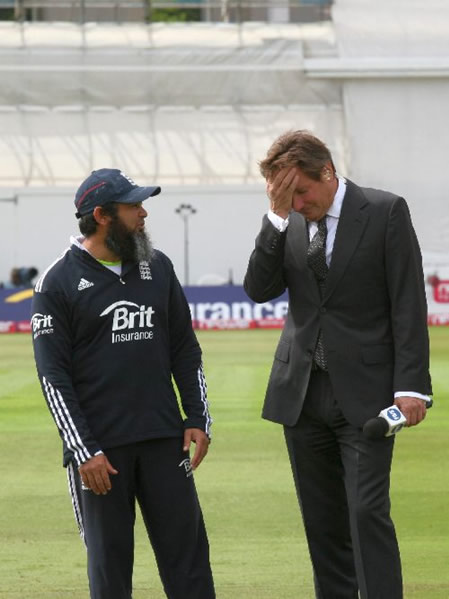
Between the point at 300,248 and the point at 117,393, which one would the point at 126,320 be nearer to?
the point at 117,393

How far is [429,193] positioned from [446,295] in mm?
7431

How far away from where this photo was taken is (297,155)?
199 inches

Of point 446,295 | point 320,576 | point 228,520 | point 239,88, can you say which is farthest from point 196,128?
point 320,576

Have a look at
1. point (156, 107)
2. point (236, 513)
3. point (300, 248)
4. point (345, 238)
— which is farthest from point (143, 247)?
point (156, 107)

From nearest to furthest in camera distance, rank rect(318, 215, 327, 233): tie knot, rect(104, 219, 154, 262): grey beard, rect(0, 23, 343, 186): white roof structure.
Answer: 1. rect(104, 219, 154, 262): grey beard
2. rect(318, 215, 327, 233): tie knot
3. rect(0, 23, 343, 186): white roof structure

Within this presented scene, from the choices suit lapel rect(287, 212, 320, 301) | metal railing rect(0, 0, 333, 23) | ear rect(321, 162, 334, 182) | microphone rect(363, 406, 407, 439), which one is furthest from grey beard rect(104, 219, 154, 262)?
metal railing rect(0, 0, 333, 23)

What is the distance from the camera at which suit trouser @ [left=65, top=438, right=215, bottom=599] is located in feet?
16.3

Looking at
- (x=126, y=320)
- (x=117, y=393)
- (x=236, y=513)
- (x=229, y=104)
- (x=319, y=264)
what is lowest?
(x=236, y=513)

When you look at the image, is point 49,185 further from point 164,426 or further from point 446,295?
point 164,426

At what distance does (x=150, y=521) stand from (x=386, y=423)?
37.7 inches

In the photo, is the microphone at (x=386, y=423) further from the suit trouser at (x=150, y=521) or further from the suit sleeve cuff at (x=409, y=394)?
the suit trouser at (x=150, y=521)

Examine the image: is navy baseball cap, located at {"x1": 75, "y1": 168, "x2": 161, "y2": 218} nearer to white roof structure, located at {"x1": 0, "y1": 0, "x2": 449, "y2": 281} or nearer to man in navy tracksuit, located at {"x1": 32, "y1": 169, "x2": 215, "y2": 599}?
man in navy tracksuit, located at {"x1": 32, "y1": 169, "x2": 215, "y2": 599}

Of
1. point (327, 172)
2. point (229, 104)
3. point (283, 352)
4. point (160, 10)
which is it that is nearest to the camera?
point (327, 172)

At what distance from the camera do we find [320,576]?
18.0 ft
